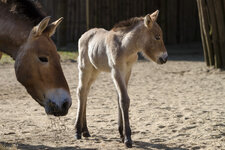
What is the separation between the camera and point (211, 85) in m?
9.38

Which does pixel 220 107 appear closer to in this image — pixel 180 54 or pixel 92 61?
pixel 92 61

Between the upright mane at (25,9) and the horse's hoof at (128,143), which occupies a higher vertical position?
the upright mane at (25,9)

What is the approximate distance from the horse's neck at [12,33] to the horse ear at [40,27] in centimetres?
14

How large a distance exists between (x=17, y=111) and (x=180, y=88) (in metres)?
3.64

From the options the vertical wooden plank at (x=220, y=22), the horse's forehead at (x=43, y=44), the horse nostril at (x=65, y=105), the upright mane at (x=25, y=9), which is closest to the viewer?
the horse nostril at (x=65, y=105)

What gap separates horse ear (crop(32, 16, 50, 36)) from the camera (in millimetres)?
4000

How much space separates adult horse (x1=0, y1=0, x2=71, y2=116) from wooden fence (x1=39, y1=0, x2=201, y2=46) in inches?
448

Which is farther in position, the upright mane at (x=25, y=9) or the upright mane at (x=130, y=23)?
the upright mane at (x=130, y=23)

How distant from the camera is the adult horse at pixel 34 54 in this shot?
4012mm

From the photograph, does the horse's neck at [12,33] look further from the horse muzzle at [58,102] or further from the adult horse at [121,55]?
the adult horse at [121,55]

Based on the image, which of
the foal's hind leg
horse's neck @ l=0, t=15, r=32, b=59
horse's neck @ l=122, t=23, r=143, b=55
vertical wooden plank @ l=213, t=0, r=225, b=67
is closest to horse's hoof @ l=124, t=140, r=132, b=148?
the foal's hind leg

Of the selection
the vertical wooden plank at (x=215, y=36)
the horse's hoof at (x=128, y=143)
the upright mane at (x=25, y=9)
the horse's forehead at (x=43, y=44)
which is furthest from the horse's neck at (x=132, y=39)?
the vertical wooden plank at (x=215, y=36)

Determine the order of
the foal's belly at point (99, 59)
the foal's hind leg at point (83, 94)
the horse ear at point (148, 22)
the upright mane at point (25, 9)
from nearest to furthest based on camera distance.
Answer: the upright mane at point (25, 9) < the horse ear at point (148, 22) < the foal's belly at point (99, 59) < the foal's hind leg at point (83, 94)

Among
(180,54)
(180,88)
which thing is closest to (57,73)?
(180,88)
